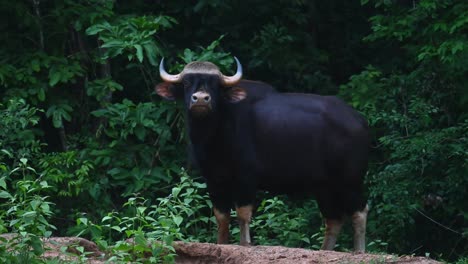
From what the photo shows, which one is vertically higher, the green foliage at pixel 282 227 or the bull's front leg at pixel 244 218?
the bull's front leg at pixel 244 218

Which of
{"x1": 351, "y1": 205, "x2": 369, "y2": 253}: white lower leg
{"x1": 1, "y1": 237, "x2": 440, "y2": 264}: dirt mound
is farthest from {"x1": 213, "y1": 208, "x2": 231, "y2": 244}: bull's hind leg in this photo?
{"x1": 1, "y1": 237, "x2": 440, "y2": 264}: dirt mound

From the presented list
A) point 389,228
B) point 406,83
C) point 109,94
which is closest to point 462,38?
point 406,83

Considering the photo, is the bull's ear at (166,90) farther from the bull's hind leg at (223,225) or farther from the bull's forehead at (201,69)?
the bull's hind leg at (223,225)

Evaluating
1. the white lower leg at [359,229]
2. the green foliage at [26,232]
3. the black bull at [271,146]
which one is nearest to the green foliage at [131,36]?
the black bull at [271,146]

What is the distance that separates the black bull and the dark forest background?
0.39 metres

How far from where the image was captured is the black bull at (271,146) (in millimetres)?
10672

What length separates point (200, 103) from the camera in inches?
408

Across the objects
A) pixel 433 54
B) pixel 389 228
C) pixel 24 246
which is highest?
pixel 433 54

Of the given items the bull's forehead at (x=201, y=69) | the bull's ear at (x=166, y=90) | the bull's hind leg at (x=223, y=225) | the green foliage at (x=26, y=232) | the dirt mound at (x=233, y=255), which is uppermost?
the bull's forehead at (x=201, y=69)

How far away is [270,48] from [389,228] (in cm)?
303

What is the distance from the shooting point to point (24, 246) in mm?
7652

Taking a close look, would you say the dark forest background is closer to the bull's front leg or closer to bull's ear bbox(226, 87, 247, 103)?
the bull's front leg

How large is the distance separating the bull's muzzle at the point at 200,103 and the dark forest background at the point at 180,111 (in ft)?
3.00

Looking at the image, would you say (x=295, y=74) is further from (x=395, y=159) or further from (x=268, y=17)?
(x=395, y=159)
